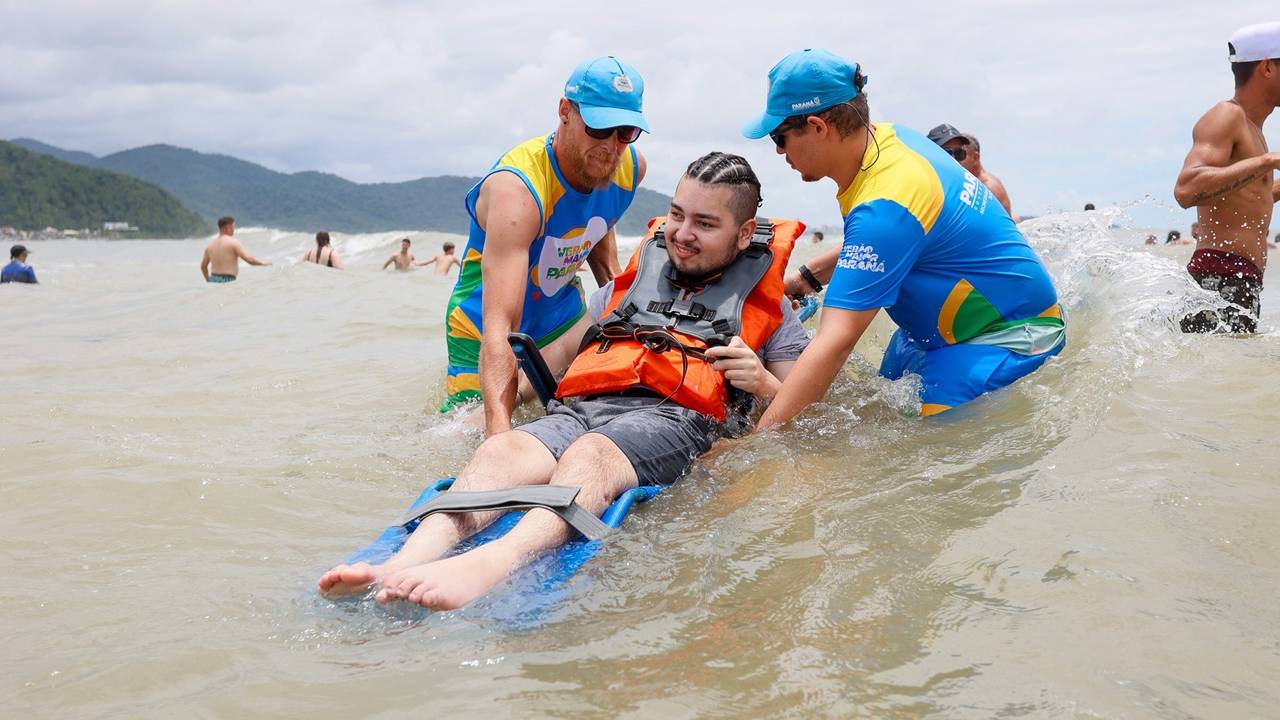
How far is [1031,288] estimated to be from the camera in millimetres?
4242

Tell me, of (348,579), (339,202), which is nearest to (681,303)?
(348,579)

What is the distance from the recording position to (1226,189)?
5328mm

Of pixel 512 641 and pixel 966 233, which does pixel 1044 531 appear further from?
pixel 512 641

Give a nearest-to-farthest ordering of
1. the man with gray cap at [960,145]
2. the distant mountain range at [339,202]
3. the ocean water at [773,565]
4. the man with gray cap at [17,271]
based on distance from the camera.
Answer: the ocean water at [773,565] < the man with gray cap at [960,145] < the man with gray cap at [17,271] < the distant mountain range at [339,202]

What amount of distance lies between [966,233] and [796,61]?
103cm

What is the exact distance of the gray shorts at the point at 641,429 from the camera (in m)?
3.66

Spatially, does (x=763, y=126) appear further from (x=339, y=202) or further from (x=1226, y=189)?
(x=339, y=202)

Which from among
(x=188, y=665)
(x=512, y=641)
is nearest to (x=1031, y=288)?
(x=512, y=641)

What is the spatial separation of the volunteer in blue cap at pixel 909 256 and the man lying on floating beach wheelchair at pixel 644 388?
34 centimetres

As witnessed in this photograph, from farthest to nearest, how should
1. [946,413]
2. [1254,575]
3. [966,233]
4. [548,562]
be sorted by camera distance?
[946,413], [966,233], [548,562], [1254,575]

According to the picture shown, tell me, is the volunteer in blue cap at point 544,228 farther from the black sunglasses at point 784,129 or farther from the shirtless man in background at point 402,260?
the shirtless man in background at point 402,260

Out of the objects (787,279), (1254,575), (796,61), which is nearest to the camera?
(1254,575)

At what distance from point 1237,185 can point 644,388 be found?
12.0ft

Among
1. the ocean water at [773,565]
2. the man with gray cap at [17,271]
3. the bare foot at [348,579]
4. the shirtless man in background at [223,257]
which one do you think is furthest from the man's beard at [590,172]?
the man with gray cap at [17,271]
